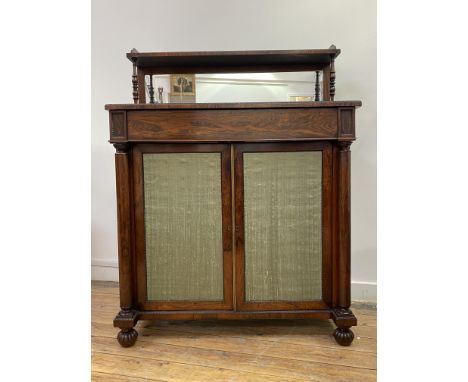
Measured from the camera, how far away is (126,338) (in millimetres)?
1534

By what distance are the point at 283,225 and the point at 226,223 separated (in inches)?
10.3

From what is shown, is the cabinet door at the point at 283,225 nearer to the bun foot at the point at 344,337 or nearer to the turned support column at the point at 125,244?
the bun foot at the point at 344,337

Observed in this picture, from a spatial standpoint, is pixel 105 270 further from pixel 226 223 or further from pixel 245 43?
pixel 245 43

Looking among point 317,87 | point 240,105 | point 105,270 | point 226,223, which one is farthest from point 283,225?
point 105,270

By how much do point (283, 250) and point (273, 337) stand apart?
0.42 meters
